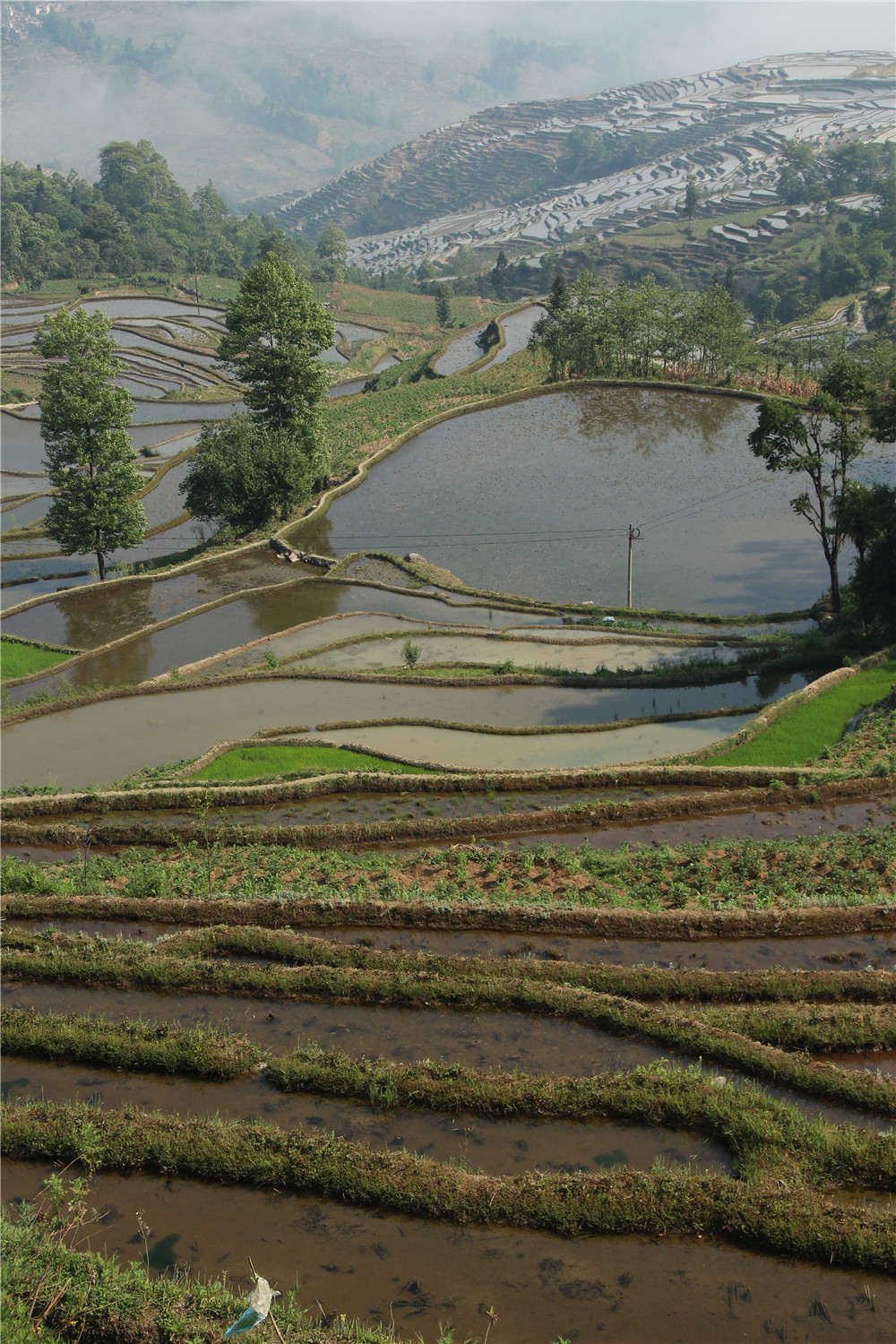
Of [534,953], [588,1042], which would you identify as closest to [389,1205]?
[588,1042]

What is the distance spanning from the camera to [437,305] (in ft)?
286

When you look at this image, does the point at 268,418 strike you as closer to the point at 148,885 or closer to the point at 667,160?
the point at 148,885

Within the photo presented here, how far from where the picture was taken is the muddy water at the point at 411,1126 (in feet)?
26.4

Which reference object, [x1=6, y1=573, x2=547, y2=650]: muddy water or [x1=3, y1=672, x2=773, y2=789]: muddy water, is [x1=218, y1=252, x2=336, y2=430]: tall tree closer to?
[x1=6, y1=573, x2=547, y2=650]: muddy water

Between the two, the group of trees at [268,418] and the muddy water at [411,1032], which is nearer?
the muddy water at [411,1032]

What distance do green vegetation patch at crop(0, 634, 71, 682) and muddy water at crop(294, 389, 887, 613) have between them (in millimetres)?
11001

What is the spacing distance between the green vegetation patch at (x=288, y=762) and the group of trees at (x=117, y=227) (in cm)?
8036

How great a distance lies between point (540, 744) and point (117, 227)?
9782cm

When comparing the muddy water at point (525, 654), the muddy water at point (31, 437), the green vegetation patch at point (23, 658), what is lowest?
the muddy water at point (525, 654)

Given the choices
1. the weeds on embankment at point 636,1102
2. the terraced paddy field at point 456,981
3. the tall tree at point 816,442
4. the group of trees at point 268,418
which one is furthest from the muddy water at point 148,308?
the weeds on embankment at point 636,1102

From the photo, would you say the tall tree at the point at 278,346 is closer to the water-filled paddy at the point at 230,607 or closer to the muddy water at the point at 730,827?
the water-filled paddy at the point at 230,607

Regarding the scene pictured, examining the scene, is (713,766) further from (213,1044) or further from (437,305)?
(437,305)

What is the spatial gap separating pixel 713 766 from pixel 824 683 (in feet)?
14.7

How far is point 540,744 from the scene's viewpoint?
17703 millimetres
